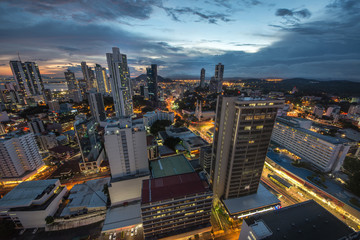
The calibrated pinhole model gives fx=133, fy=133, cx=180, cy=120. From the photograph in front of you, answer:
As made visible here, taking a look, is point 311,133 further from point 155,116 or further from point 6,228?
point 6,228

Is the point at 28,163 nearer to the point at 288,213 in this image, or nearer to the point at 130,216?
the point at 130,216

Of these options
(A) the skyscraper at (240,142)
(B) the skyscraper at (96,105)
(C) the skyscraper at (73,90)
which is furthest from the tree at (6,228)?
(C) the skyscraper at (73,90)

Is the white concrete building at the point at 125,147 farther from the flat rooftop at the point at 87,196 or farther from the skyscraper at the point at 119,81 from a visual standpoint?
the skyscraper at the point at 119,81

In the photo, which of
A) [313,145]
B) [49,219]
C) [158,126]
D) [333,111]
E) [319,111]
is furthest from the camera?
[319,111]

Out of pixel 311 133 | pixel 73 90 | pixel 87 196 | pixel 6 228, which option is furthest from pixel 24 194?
pixel 73 90

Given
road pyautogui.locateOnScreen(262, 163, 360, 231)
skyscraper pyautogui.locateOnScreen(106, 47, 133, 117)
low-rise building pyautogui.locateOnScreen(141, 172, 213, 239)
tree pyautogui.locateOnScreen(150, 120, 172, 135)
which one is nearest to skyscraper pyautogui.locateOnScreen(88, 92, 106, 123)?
skyscraper pyautogui.locateOnScreen(106, 47, 133, 117)
